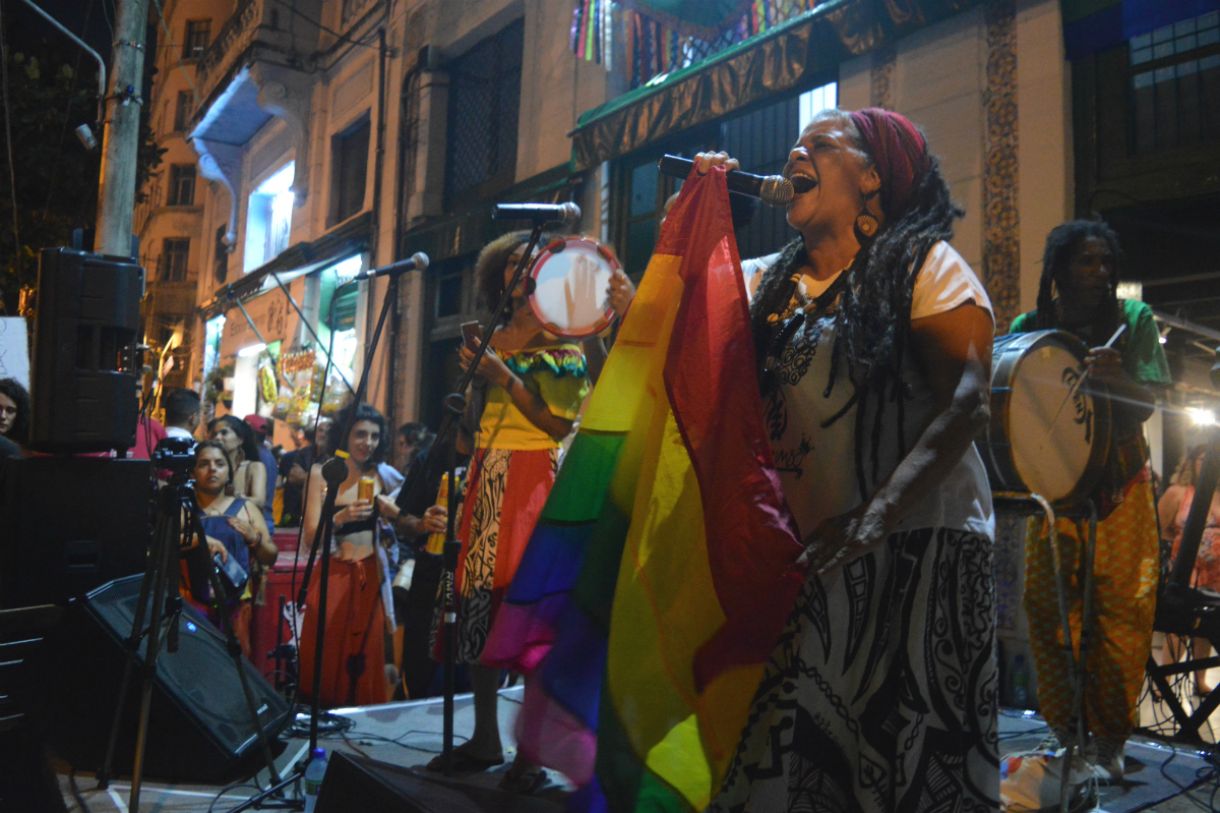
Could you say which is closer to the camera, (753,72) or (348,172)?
(753,72)

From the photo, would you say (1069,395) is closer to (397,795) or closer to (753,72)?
(397,795)

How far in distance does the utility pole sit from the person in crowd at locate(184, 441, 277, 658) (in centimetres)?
318

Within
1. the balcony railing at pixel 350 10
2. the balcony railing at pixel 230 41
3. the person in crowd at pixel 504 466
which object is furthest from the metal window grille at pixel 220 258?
the person in crowd at pixel 504 466

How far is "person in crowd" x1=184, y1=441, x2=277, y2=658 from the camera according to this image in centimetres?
514

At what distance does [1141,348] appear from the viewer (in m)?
3.84

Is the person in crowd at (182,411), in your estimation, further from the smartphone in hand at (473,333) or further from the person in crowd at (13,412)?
the smartphone in hand at (473,333)

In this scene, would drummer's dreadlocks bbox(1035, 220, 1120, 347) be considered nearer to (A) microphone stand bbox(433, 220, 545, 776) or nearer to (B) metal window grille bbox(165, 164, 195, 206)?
(A) microphone stand bbox(433, 220, 545, 776)

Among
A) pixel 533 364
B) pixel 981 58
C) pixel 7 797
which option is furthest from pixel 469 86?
pixel 7 797

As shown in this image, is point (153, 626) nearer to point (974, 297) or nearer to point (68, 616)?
point (68, 616)

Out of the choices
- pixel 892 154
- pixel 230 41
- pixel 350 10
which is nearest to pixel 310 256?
pixel 350 10

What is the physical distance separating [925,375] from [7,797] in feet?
9.79

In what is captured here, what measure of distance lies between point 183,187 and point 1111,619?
34443 mm

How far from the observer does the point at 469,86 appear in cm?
1448

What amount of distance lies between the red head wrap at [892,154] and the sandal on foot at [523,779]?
7.09 feet
